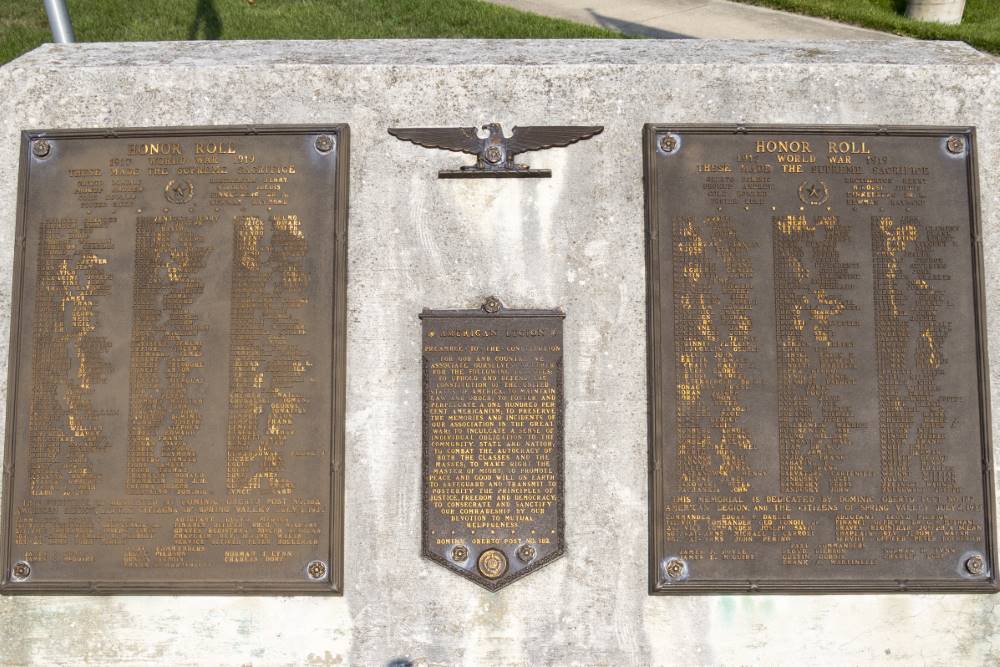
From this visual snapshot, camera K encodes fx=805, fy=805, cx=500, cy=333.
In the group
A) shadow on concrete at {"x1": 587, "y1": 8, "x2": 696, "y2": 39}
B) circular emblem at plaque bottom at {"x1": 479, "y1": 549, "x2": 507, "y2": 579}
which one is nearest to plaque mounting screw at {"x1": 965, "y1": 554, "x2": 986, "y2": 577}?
circular emblem at plaque bottom at {"x1": 479, "y1": 549, "x2": 507, "y2": 579}

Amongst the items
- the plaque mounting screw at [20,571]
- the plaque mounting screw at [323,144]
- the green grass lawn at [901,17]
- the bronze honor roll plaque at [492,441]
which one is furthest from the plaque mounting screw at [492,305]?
the green grass lawn at [901,17]

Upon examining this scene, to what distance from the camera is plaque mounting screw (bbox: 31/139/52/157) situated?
5.49 m

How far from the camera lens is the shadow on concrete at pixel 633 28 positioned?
1078cm

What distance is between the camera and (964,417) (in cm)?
524

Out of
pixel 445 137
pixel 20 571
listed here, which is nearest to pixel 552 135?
pixel 445 137

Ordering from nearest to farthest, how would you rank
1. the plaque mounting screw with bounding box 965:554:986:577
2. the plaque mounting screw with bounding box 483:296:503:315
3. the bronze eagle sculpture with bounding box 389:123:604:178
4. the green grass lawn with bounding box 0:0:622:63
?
the plaque mounting screw with bounding box 965:554:986:577, the plaque mounting screw with bounding box 483:296:503:315, the bronze eagle sculpture with bounding box 389:123:604:178, the green grass lawn with bounding box 0:0:622:63

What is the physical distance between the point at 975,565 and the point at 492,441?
3.20 meters

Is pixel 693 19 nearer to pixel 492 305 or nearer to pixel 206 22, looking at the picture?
pixel 206 22

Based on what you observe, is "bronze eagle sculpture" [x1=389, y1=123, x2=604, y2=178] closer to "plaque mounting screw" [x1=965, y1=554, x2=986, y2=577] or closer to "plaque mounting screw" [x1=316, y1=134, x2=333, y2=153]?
"plaque mounting screw" [x1=316, y1=134, x2=333, y2=153]

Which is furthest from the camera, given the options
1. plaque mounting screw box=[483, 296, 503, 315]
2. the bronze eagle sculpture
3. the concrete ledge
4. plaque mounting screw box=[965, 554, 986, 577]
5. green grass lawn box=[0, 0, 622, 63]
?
green grass lawn box=[0, 0, 622, 63]

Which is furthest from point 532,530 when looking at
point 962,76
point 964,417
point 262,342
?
point 962,76

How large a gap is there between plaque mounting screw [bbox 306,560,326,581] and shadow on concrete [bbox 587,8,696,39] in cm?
844

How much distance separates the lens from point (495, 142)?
548 centimetres

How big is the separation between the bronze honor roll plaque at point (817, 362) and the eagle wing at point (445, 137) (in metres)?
1.18
